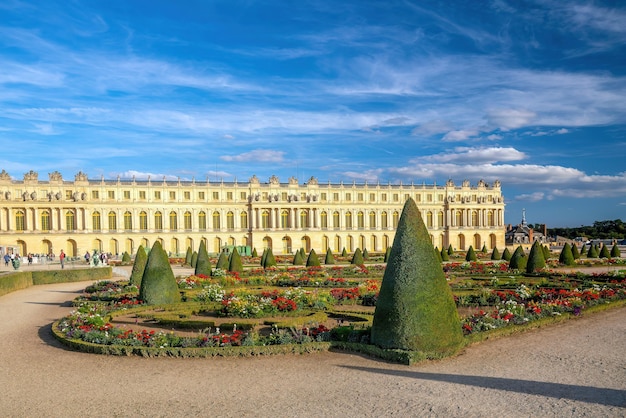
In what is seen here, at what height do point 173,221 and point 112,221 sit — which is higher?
point 112,221

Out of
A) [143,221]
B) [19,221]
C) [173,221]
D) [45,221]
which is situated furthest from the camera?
[173,221]

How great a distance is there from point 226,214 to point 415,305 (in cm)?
6052

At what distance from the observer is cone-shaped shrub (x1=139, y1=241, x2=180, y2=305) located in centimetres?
1967

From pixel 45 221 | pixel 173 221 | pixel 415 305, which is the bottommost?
pixel 415 305

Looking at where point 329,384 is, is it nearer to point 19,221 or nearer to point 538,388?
point 538,388

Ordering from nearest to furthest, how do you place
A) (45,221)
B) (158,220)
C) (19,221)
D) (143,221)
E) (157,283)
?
(157,283) → (19,221) → (45,221) → (143,221) → (158,220)

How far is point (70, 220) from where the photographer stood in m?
64.9

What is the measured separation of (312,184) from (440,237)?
20.2 metres

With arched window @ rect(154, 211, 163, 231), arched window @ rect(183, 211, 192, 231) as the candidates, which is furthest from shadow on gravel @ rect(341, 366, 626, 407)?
arched window @ rect(183, 211, 192, 231)

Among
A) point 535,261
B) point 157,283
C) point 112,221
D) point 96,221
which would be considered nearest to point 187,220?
point 112,221

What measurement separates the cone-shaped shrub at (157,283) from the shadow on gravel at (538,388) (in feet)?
36.4

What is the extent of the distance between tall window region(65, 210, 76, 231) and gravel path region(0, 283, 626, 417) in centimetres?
5501

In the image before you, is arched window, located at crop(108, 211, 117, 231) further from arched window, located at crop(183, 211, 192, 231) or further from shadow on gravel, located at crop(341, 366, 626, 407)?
shadow on gravel, located at crop(341, 366, 626, 407)

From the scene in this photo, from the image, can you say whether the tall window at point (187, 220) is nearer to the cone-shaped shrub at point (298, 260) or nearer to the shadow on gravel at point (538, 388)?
the cone-shaped shrub at point (298, 260)
